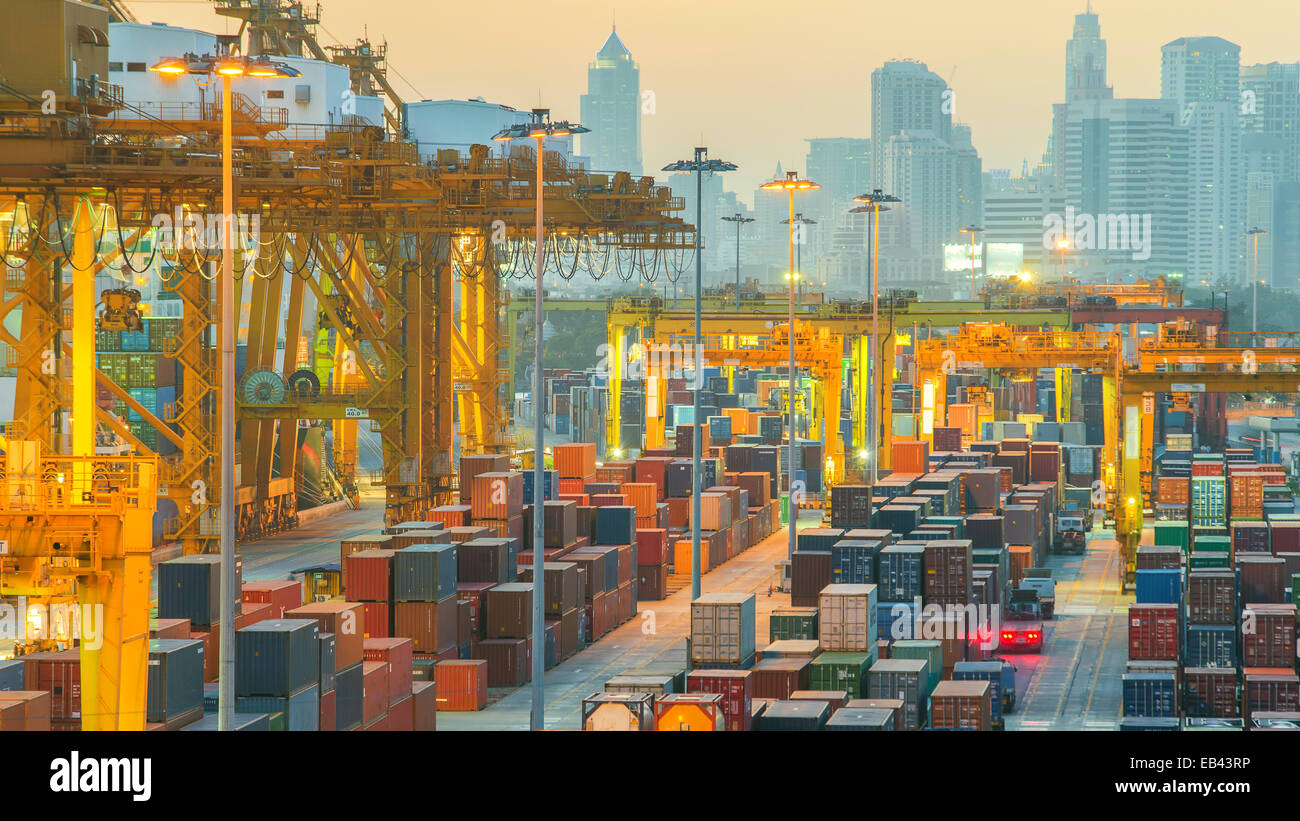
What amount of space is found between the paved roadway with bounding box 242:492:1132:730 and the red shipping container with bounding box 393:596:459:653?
2.25 meters

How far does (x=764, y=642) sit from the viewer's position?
5188 cm

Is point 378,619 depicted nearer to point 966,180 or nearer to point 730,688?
point 730,688

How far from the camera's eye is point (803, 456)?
96.4 meters

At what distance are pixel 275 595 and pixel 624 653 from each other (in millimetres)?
14077

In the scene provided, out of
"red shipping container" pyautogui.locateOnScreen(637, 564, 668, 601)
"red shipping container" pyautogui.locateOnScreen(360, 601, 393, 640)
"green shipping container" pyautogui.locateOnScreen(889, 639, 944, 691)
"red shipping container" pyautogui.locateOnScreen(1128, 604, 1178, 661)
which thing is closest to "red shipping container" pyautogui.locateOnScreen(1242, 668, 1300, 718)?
"red shipping container" pyautogui.locateOnScreen(1128, 604, 1178, 661)

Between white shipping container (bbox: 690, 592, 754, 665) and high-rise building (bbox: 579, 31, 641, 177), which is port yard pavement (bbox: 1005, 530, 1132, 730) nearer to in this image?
white shipping container (bbox: 690, 592, 754, 665)

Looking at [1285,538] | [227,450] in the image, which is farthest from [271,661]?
[1285,538]

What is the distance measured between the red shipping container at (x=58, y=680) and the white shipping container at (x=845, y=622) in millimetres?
18945

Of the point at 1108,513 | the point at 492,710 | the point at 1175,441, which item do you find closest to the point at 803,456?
the point at 1108,513

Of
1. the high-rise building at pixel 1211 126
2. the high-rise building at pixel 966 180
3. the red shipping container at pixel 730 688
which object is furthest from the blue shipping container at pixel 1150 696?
the high-rise building at pixel 1211 126

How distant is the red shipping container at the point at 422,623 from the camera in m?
43.9

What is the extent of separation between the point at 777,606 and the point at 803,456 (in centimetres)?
3746

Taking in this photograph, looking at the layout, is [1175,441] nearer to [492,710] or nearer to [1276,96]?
[492,710]

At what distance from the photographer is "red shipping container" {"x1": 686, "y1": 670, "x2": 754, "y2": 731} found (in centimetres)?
3272
